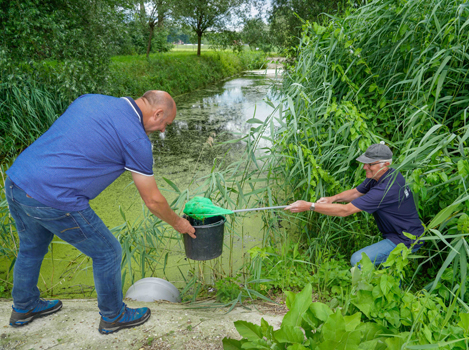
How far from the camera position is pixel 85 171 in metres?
1.46

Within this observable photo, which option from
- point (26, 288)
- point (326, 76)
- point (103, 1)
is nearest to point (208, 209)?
point (26, 288)

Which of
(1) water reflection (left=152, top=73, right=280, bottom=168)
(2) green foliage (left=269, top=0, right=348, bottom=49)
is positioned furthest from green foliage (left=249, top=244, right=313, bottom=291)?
(2) green foliage (left=269, top=0, right=348, bottom=49)

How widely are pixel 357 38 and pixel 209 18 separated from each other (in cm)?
1329

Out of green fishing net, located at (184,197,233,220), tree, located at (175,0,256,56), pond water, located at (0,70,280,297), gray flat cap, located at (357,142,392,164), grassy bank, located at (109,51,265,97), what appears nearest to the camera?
green fishing net, located at (184,197,233,220)

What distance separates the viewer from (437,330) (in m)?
1.19

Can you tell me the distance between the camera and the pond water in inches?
102

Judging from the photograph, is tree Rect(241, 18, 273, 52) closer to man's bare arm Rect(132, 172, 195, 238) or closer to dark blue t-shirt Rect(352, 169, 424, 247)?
dark blue t-shirt Rect(352, 169, 424, 247)

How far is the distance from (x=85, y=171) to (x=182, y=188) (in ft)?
8.82

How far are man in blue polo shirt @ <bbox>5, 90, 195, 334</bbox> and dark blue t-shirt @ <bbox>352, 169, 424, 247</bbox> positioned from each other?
1183mm

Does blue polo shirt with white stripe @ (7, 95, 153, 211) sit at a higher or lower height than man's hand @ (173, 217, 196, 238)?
higher

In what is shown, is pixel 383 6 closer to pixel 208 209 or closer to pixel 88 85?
pixel 208 209

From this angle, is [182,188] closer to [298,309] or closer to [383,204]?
[383,204]

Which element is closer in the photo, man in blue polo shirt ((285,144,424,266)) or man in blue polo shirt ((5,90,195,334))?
man in blue polo shirt ((5,90,195,334))

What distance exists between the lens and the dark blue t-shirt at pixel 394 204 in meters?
1.99
